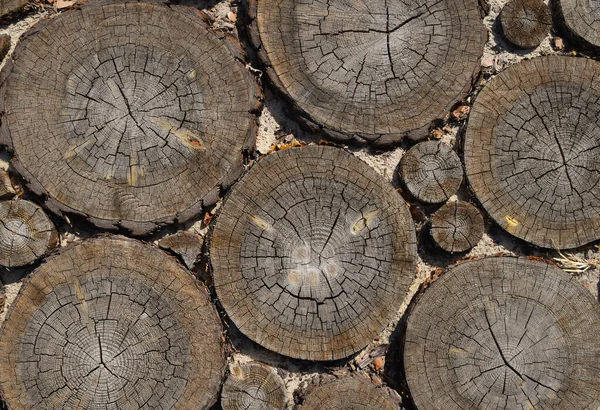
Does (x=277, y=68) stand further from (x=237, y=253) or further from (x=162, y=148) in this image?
(x=237, y=253)

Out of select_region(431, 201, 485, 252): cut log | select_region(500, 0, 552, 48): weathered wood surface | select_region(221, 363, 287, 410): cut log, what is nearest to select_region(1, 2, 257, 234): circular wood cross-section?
select_region(221, 363, 287, 410): cut log

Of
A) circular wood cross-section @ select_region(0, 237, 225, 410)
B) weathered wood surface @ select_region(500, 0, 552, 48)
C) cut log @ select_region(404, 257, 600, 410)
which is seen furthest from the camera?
weathered wood surface @ select_region(500, 0, 552, 48)

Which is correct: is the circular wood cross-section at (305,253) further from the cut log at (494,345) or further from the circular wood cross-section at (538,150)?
the circular wood cross-section at (538,150)

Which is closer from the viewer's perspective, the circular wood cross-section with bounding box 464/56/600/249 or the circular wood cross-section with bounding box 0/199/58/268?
the circular wood cross-section with bounding box 0/199/58/268

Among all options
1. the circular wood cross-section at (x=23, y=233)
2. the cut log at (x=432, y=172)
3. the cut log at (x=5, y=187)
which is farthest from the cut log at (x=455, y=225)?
the cut log at (x=5, y=187)

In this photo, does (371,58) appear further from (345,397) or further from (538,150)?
(345,397)

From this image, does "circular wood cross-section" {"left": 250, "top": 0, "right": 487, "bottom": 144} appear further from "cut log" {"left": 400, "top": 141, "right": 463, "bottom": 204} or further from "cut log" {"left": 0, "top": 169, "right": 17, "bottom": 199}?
"cut log" {"left": 0, "top": 169, "right": 17, "bottom": 199}
